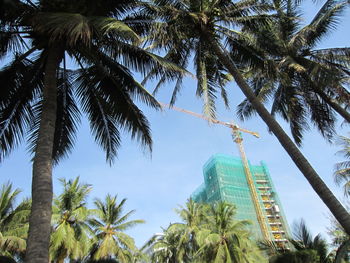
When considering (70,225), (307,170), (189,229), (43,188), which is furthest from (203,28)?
(189,229)

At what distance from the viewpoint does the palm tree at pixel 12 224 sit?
1836cm

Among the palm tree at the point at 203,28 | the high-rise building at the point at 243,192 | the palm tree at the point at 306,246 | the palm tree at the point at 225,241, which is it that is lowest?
the palm tree at the point at 306,246

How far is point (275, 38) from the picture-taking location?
1147cm

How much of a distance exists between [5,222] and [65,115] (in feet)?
50.2

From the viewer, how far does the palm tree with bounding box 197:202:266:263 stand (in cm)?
2423

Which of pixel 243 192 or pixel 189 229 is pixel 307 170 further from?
pixel 243 192

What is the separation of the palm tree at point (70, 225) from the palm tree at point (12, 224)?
1855mm

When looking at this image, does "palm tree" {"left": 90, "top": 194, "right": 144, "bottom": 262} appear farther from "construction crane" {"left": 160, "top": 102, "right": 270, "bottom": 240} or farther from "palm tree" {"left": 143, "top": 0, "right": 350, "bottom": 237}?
"construction crane" {"left": 160, "top": 102, "right": 270, "bottom": 240}

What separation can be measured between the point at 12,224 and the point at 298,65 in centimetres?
1979

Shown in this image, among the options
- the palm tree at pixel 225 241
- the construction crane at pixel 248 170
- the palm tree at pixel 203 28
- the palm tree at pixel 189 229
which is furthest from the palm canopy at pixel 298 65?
the construction crane at pixel 248 170

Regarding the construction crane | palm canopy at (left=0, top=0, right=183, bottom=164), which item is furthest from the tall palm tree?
the construction crane

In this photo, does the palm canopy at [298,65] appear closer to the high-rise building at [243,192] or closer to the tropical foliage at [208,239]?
the tropical foliage at [208,239]

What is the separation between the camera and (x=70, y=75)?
30.1 feet

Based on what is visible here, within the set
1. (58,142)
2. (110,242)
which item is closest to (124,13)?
(58,142)
